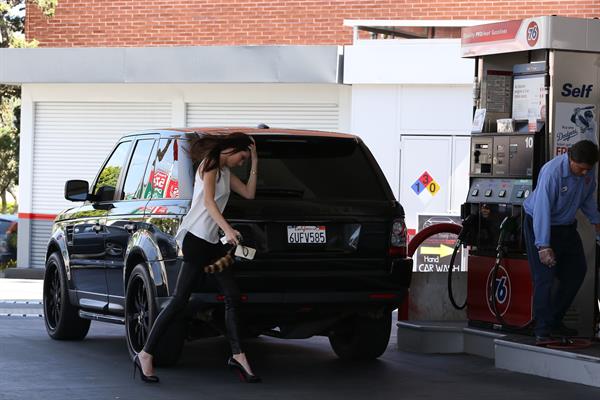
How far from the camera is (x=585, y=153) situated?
1045 centimetres

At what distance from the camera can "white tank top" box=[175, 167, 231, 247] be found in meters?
9.39

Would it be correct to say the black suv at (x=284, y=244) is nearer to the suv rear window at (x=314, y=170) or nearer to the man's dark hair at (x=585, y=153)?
the suv rear window at (x=314, y=170)

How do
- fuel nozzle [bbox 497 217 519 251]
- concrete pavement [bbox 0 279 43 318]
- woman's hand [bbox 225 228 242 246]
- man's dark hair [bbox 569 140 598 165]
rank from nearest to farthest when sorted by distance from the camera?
1. woman's hand [bbox 225 228 242 246]
2. man's dark hair [bbox 569 140 598 165]
3. fuel nozzle [bbox 497 217 519 251]
4. concrete pavement [bbox 0 279 43 318]

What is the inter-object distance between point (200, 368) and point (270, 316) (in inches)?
35.8

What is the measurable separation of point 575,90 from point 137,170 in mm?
3795

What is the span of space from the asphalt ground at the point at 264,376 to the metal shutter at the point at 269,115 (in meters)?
11.8

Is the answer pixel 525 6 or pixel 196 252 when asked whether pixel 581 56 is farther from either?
pixel 525 6

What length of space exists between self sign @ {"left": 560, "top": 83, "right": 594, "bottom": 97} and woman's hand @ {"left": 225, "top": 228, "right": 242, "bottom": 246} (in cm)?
366

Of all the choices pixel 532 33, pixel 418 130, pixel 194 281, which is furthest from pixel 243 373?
pixel 418 130

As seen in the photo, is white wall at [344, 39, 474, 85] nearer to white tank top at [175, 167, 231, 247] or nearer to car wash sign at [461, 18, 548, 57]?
car wash sign at [461, 18, 548, 57]

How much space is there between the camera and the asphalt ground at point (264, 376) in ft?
30.3

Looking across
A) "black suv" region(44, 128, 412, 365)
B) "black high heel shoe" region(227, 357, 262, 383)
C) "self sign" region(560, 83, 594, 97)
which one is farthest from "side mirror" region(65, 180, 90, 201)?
"self sign" region(560, 83, 594, 97)

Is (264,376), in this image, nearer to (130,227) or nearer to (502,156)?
(130,227)

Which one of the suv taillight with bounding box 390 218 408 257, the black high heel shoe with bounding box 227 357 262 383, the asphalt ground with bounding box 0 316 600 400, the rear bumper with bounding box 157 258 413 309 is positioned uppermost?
the suv taillight with bounding box 390 218 408 257
